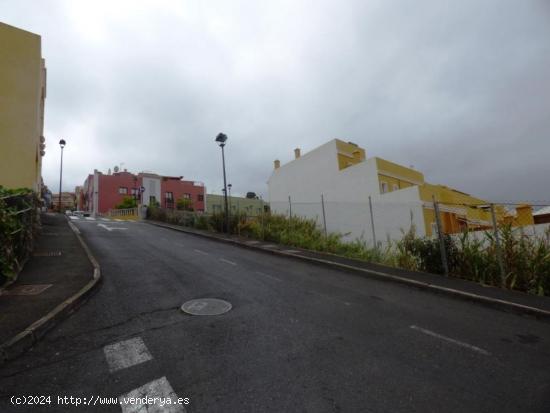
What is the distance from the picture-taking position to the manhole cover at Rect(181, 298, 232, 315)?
202 inches

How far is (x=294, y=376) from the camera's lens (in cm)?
321

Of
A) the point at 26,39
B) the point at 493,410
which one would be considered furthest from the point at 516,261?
the point at 26,39

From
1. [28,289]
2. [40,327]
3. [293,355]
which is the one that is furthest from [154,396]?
[28,289]

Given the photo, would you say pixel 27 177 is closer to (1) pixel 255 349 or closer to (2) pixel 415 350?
(1) pixel 255 349

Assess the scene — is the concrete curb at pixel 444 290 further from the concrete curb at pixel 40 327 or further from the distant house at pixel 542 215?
the distant house at pixel 542 215

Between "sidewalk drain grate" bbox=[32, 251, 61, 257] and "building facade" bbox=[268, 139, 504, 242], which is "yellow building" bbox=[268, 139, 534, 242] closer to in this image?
"building facade" bbox=[268, 139, 504, 242]

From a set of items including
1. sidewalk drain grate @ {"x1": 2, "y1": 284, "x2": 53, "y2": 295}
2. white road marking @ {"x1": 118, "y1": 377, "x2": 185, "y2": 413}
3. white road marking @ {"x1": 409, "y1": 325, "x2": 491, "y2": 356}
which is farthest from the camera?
sidewalk drain grate @ {"x1": 2, "y1": 284, "x2": 53, "y2": 295}

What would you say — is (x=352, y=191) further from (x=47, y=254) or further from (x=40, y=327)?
(x=40, y=327)

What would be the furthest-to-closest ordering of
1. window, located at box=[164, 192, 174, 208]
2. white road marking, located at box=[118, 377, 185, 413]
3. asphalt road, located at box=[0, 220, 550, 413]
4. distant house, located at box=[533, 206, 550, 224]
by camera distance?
window, located at box=[164, 192, 174, 208] < distant house, located at box=[533, 206, 550, 224] < asphalt road, located at box=[0, 220, 550, 413] < white road marking, located at box=[118, 377, 185, 413]

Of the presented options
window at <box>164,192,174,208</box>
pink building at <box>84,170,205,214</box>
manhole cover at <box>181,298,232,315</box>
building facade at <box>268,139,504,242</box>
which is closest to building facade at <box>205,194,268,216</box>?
building facade at <box>268,139,504,242</box>

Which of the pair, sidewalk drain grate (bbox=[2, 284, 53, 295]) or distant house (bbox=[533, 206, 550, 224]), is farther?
distant house (bbox=[533, 206, 550, 224])

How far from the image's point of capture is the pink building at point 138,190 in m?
57.1

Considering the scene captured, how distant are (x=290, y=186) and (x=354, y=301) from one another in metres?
28.6

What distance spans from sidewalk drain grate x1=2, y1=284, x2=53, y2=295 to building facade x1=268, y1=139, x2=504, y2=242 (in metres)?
12.6
